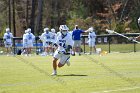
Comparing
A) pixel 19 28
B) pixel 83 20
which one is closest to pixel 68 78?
pixel 83 20

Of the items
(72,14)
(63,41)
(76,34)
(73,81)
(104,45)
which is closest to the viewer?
(73,81)

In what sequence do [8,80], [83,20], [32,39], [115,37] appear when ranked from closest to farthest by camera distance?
[8,80] → [32,39] → [115,37] → [83,20]

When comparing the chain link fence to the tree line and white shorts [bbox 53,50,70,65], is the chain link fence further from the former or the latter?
white shorts [bbox 53,50,70,65]

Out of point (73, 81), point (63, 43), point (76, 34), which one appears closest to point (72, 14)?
point (76, 34)

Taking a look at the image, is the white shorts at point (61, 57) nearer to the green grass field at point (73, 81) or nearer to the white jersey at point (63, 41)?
the white jersey at point (63, 41)

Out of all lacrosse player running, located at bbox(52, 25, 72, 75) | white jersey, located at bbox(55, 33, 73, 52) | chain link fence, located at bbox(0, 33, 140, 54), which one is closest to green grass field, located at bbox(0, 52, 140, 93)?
lacrosse player running, located at bbox(52, 25, 72, 75)

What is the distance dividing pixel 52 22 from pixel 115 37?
3358 cm

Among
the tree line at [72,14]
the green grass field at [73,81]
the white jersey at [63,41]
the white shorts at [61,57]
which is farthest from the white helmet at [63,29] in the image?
the tree line at [72,14]

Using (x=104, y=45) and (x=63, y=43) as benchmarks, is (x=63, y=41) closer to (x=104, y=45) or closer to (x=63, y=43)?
(x=63, y=43)

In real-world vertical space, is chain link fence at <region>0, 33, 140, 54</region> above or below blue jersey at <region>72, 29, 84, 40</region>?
below

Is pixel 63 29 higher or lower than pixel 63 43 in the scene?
higher

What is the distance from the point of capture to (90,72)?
20844 mm

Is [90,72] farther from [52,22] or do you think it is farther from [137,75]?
[52,22]

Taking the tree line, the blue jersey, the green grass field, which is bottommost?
the green grass field
